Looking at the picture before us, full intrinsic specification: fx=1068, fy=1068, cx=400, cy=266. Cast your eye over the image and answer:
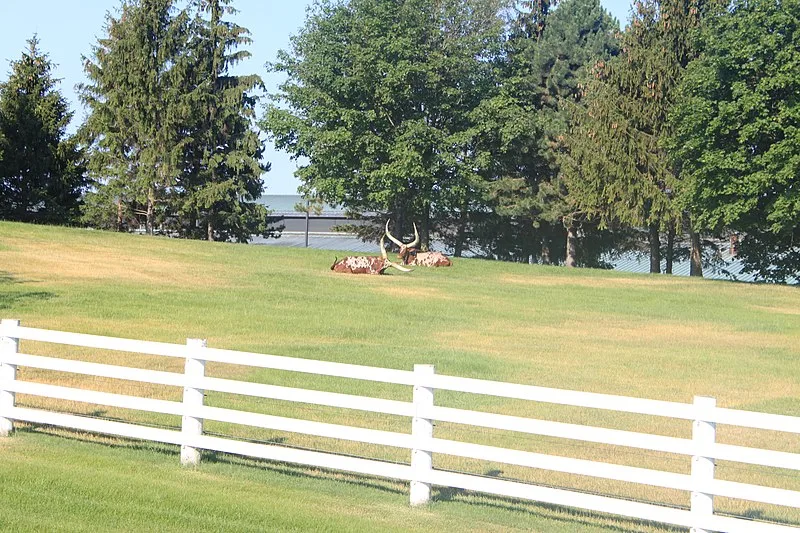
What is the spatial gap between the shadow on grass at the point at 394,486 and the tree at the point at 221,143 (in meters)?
48.1

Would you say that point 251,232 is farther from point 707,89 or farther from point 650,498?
point 650,498

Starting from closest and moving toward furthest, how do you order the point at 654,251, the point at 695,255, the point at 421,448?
the point at 421,448 → the point at 695,255 → the point at 654,251

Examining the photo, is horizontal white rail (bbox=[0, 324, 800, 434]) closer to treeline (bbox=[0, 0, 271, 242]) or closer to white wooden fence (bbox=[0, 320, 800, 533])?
white wooden fence (bbox=[0, 320, 800, 533])

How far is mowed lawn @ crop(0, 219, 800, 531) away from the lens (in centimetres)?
882

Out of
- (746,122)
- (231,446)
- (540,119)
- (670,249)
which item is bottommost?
(231,446)

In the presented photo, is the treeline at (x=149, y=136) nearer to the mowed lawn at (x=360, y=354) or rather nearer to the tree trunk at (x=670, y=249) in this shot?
the mowed lawn at (x=360, y=354)

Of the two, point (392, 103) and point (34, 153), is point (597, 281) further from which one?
point (34, 153)

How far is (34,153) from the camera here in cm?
5628

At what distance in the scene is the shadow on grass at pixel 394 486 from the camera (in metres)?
9.02

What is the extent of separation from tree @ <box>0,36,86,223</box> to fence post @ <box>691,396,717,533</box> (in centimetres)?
5212

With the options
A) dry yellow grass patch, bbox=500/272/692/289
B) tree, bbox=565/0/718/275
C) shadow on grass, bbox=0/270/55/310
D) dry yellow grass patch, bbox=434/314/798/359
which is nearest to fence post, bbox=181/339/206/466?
dry yellow grass patch, bbox=434/314/798/359

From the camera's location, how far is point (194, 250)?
1634 inches

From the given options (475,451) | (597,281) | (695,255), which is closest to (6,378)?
(475,451)

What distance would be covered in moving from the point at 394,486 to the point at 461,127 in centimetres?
4676
